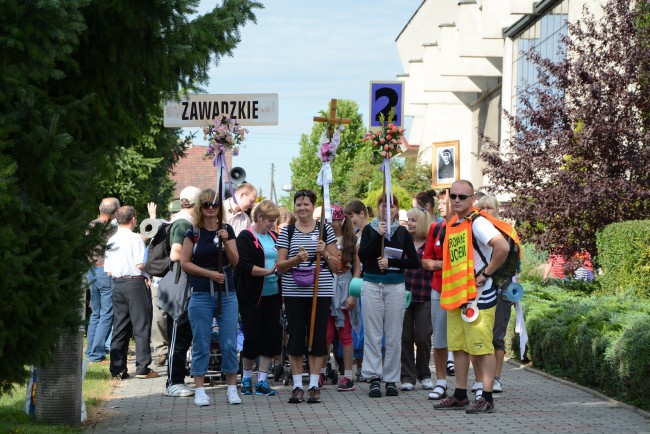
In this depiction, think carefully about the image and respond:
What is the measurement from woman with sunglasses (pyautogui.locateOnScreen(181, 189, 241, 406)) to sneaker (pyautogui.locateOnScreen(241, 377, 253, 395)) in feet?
3.04

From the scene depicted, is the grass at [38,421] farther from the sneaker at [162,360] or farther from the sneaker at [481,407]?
the sneaker at [481,407]

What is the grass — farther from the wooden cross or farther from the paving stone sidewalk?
the wooden cross

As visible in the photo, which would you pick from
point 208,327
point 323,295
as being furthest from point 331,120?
point 208,327

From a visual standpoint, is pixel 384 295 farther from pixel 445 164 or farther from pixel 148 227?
pixel 148 227

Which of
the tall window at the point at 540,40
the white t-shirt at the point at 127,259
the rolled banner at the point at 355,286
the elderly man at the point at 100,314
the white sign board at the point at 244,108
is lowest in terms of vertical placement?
the elderly man at the point at 100,314

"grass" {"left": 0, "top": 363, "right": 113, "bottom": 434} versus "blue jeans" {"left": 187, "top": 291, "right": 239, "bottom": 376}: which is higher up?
"blue jeans" {"left": 187, "top": 291, "right": 239, "bottom": 376}

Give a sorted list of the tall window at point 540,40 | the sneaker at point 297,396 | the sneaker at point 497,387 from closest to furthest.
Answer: the sneaker at point 297,396 → the sneaker at point 497,387 → the tall window at point 540,40

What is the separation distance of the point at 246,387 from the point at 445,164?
4.59 meters

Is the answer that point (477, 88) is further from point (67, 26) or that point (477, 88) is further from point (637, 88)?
point (67, 26)

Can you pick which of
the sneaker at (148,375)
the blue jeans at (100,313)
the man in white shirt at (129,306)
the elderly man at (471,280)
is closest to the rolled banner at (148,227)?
the man in white shirt at (129,306)

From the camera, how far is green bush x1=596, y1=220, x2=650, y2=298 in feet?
46.2

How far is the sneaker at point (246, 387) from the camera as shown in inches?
456

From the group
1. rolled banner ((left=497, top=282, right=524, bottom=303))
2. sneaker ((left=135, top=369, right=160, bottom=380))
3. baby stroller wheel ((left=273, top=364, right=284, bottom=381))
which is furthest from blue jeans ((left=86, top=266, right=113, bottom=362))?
rolled banner ((left=497, top=282, right=524, bottom=303))

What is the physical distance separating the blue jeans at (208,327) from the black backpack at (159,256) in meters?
1.35
